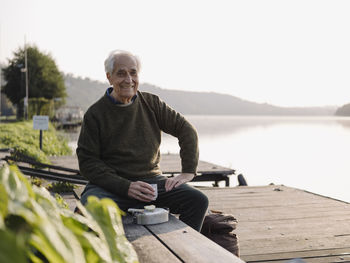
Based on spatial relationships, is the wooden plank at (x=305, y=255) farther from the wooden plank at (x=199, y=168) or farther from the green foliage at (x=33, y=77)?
the green foliage at (x=33, y=77)

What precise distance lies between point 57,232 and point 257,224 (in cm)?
380

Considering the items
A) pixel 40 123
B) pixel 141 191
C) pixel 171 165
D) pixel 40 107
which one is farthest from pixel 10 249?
pixel 40 107

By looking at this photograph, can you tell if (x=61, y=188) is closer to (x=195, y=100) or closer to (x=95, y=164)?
(x=95, y=164)

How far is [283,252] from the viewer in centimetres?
336

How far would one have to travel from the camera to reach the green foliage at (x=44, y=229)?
1.90 ft

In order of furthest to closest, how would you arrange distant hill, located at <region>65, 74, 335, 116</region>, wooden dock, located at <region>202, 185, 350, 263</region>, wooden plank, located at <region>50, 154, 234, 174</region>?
distant hill, located at <region>65, 74, 335, 116</region>, wooden plank, located at <region>50, 154, 234, 174</region>, wooden dock, located at <region>202, 185, 350, 263</region>

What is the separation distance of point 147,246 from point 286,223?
9.60 feet

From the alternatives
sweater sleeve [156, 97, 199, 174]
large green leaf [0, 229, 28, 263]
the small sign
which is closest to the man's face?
sweater sleeve [156, 97, 199, 174]

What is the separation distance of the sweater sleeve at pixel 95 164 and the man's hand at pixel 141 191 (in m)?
0.04

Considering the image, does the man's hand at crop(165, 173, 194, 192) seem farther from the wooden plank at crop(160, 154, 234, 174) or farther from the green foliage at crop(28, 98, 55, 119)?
the green foliage at crop(28, 98, 55, 119)

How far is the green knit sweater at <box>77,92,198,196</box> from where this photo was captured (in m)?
2.53

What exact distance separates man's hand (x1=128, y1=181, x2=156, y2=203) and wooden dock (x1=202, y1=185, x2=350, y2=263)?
3.72 ft

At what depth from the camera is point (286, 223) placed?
4.26 m

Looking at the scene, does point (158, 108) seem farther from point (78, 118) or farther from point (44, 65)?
point (78, 118)
